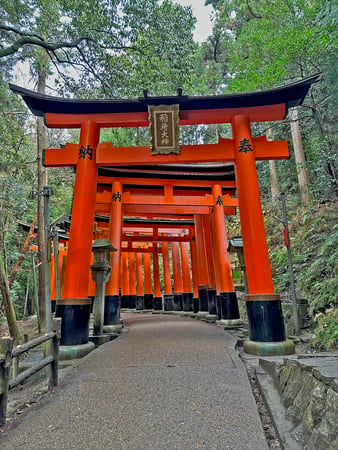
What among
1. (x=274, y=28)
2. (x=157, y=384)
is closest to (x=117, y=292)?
(x=157, y=384)

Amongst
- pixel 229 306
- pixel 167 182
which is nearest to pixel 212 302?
pixel 229 306

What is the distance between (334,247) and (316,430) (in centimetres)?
731

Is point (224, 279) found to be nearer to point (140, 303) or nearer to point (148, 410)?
point (148, 410)

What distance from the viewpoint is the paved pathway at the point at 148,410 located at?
229 centimetres

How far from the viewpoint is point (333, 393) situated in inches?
69.9

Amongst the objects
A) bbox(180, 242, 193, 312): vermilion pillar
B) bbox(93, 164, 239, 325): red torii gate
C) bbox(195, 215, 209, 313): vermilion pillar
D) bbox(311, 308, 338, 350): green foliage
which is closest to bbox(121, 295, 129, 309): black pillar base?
bbox(180, 242, 193, 312): vermilion pillar

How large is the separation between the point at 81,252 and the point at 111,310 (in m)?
3.71

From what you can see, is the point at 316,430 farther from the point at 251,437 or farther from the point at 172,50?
the point at 172,50

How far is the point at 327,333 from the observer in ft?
18.7

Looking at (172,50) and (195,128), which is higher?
(195,128)

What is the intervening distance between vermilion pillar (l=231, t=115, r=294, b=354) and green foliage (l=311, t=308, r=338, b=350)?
0.85 m

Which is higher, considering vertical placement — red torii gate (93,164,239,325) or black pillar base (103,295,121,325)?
red torii gate (93,164,239,325)

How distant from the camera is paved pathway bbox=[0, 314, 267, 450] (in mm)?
2291

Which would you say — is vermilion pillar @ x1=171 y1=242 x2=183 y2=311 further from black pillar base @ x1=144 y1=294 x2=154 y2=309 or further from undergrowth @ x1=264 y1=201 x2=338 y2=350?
undergrowth @ x1=264 y1=201 x2=338 y2=350
